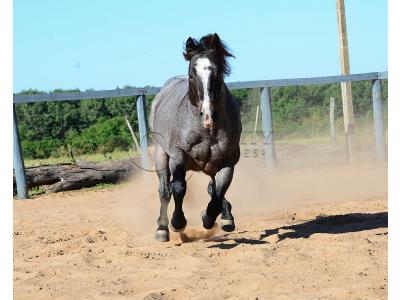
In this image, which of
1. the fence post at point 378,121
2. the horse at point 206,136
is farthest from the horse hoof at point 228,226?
the fence post at point 378,121

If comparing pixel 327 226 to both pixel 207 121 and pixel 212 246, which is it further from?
pixel 207 121

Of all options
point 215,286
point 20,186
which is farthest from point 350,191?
point 215,286

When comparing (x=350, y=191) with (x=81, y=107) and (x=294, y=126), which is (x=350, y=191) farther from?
(x=81, y=107)

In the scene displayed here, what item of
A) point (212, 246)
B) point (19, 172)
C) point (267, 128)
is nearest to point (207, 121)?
point (212, 246)

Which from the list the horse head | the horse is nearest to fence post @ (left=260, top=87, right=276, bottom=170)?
the horse

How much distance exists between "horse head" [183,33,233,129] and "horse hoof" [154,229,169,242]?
156cm

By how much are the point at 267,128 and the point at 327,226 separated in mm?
5973

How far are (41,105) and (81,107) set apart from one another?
1648 millimetres

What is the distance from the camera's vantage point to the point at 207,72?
6.03m

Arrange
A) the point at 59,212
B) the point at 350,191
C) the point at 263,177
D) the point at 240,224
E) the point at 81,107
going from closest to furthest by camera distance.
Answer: the point at 240,224 < the point at 59,212 < the point at 350,191 < the point at 263,177 < the point at 81,107

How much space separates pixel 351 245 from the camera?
20.2 feet

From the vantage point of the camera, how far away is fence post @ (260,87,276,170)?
13352 mm

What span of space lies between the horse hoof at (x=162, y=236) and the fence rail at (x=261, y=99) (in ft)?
16.1

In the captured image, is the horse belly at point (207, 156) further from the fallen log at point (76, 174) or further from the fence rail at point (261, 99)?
the fallen log at point (76, 174)
